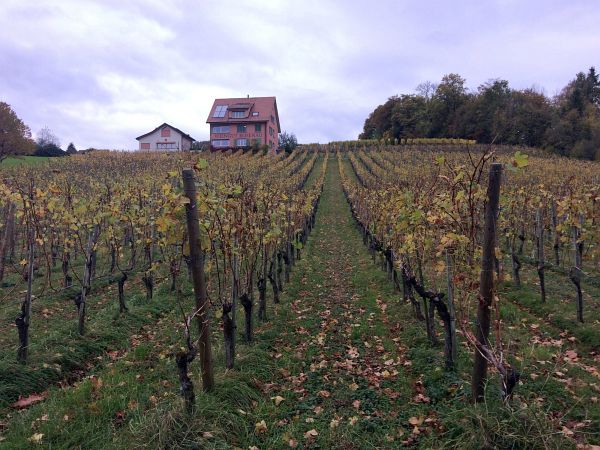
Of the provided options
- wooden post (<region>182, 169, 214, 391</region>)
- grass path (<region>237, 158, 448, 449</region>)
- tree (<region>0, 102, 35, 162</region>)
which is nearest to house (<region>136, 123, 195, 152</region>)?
tree (<region>0, 102, 35, 162</region>)

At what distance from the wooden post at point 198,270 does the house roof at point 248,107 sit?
58.3 m

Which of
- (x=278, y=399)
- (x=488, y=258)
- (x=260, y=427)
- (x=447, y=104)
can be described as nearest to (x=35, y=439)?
(x=260, y=427)

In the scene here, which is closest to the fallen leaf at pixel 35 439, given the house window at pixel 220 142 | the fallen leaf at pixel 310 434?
the fallen leaf at pixel 310 434

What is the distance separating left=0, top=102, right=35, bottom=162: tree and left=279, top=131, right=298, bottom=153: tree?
3637 centimetres

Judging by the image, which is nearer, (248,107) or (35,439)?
(35,439)

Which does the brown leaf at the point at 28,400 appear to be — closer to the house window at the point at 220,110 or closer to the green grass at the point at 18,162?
the green grass at the point at 18,162

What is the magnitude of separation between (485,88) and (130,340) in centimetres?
7240

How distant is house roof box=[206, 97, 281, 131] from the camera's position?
199ft

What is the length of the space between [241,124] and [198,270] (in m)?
59.3

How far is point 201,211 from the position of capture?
4191mm

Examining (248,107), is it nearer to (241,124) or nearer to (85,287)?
(241,124)

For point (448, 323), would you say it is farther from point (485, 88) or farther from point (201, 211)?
point (485, 88)

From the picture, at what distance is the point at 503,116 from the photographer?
58.0 m

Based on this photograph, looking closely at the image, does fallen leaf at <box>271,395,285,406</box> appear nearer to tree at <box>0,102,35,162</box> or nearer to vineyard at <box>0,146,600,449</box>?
vineyard at <box>0,146,600,449</box>
